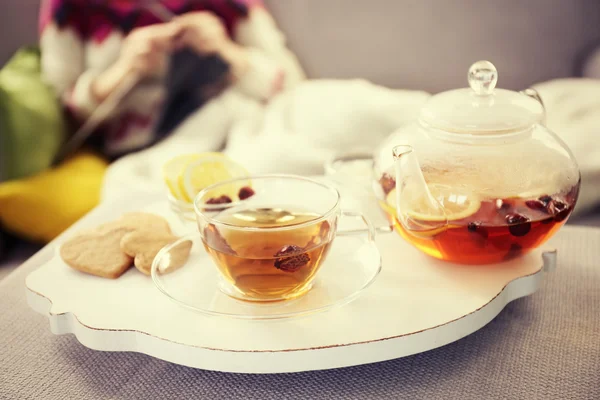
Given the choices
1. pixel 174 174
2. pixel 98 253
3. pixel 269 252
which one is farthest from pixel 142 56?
pixel 269 252

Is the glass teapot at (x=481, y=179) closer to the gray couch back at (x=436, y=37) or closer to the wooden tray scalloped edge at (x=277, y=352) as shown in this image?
the wooden tray scalloped edge at (x=277, y=352)

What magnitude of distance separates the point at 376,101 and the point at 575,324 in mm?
771

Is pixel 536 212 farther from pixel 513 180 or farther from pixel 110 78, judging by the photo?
pixel 110 78

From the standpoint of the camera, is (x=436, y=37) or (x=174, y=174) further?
(x=436, y=37)

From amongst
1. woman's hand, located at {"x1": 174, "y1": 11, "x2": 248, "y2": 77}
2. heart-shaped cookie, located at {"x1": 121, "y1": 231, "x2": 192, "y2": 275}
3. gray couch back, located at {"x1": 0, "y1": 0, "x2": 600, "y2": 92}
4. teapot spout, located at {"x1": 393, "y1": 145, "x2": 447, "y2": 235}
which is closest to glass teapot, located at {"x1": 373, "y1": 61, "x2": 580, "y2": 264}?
teapot spout, located at {"x1": 393, "y1": 145, "x2": 447, "y2": 235}

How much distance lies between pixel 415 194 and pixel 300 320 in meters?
0.18

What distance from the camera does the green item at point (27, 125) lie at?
1359 mm

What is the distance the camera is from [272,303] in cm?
68

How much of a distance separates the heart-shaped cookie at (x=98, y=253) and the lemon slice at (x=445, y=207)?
1.09 feet

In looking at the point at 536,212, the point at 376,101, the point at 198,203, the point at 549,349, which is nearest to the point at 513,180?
the point at 536,212

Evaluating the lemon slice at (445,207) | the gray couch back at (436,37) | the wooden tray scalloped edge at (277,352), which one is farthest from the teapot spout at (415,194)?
the gray couch back at (436,37)

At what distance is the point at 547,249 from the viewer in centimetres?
80

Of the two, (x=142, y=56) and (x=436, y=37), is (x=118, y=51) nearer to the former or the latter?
(x=142, y=56)

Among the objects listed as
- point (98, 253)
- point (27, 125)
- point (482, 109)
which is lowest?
point (27, 125)
